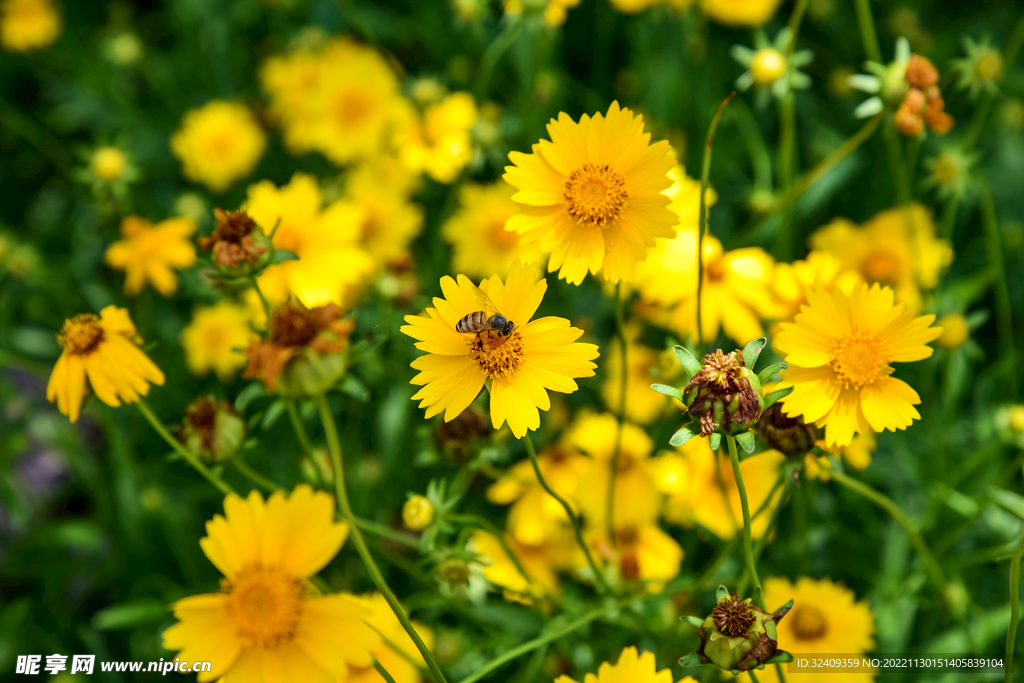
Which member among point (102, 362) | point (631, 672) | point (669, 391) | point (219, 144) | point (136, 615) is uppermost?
point (219, 144)

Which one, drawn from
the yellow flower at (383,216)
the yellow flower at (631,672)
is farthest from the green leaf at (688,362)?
the yellow flower at (383,216)

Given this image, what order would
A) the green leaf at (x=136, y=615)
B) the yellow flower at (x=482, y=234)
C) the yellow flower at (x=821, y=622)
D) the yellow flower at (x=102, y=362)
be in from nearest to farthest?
the yellow flower at (x=102, y=362), the yellow flower at (x=821, y=622), the green leaf at (x=136, y=615), the yellow flower at (x=482, y=234)

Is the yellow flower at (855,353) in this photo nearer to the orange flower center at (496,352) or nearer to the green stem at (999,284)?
the orange flower center at (496,352)

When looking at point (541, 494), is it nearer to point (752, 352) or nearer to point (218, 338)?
point (752, 352)

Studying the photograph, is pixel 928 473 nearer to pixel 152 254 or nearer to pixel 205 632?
pixel 205 632

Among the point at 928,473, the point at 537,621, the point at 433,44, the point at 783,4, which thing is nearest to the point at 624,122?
the point at 537,621

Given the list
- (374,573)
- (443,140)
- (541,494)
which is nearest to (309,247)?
(443,140)

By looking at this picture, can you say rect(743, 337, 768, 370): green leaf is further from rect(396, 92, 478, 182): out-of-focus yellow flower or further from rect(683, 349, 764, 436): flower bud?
rect(396, 92, 478, 182): out-of-focus yellow flower
